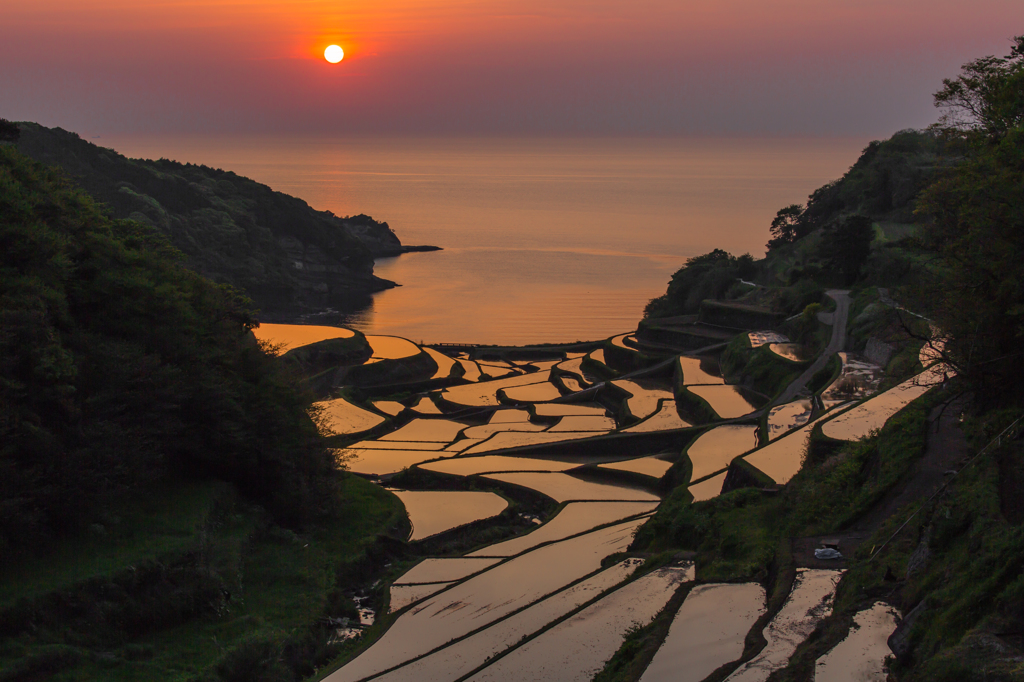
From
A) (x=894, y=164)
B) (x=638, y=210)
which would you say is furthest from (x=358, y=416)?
(x=638, y=210)

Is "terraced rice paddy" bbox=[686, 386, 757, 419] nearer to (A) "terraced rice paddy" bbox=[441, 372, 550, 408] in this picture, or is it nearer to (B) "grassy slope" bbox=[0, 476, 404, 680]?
(A) "terraced rice paddy" bbox=[441, 372, 550, 408]

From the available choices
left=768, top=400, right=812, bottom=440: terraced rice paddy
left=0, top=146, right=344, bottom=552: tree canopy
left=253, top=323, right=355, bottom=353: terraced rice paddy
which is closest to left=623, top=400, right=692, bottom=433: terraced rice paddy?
left=768, top=400, right=812, bottom=440: terraced rice paddy

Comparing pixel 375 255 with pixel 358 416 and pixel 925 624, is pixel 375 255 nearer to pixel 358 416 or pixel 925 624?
pixel 358 416

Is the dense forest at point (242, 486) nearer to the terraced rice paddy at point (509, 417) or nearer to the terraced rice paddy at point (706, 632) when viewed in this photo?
the terraced rice paddy at point (706, 632)

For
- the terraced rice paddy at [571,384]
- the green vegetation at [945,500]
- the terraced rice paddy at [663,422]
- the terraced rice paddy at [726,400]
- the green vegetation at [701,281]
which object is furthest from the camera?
the green vegetation at [701,281]

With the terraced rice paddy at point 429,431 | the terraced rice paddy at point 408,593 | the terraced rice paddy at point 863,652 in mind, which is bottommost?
the terraced rice paddy at point 429,431

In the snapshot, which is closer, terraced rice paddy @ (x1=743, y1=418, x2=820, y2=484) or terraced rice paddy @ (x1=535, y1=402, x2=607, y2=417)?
terraced rice paddy @ (x1=743, y1=418, x2=820, y2=484)

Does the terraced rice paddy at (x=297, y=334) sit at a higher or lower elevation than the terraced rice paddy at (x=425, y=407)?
higher

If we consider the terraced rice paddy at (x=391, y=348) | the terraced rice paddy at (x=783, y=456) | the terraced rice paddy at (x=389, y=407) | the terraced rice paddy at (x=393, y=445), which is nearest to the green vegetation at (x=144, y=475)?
the terraced rice paddy at (x=783, y=456)
